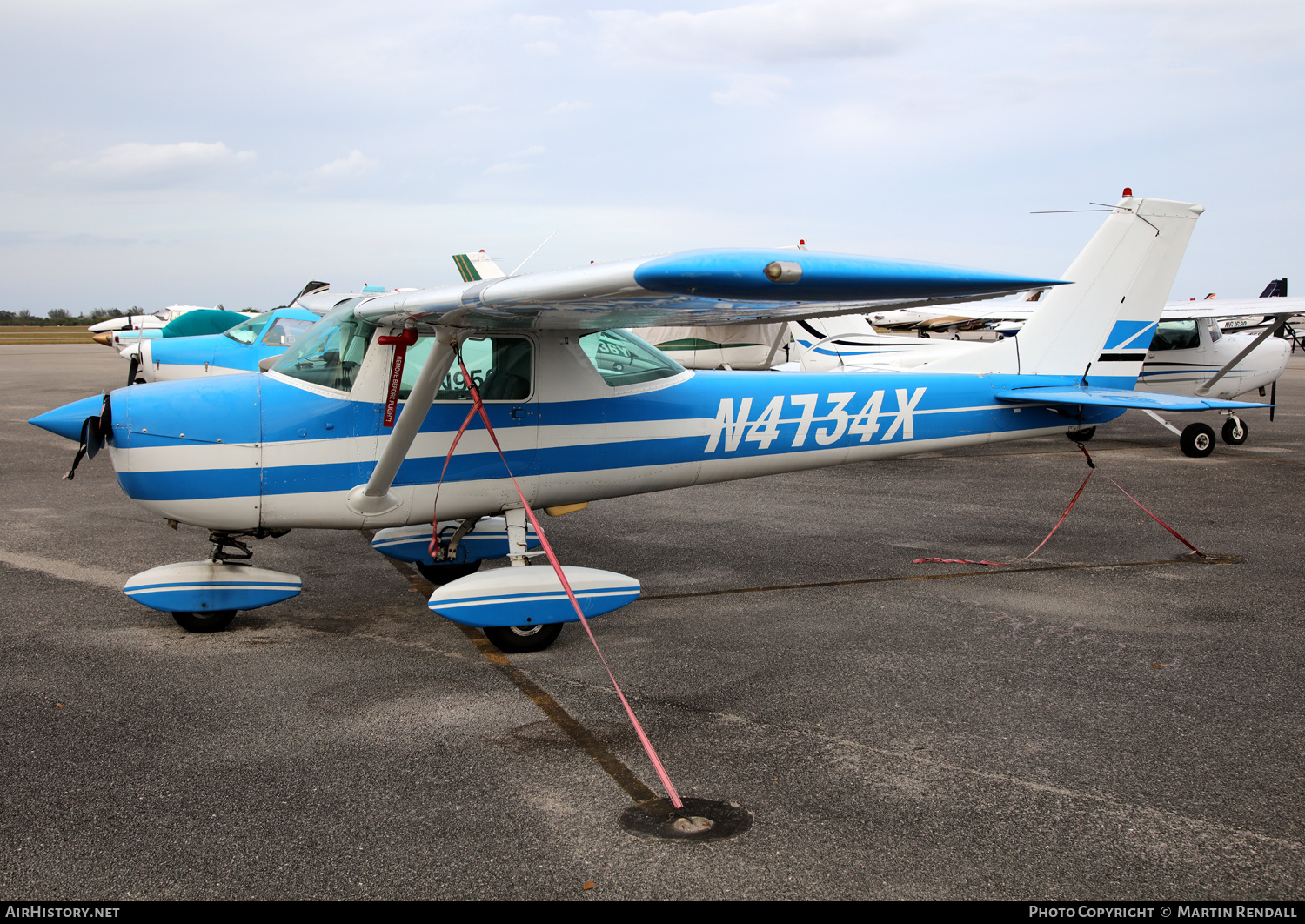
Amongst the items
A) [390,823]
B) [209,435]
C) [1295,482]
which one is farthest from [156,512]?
[1295,482]

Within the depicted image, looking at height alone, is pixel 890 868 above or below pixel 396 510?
below

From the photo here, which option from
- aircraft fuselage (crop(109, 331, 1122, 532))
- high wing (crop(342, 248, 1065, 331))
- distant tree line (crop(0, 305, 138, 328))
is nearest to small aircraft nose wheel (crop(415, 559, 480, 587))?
aircraft fuselage (crop(109, 331, 1122, 532))

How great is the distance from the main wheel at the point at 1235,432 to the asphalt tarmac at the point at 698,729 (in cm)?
760

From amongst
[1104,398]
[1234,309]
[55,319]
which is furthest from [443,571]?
[55,319]

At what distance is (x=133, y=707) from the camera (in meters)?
4.30

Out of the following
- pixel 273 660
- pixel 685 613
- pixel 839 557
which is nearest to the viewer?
pixel 273 660

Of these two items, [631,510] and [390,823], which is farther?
[631,510]

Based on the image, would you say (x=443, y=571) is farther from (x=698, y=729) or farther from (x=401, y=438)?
(x=698, y=729)

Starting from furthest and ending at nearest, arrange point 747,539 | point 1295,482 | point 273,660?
point 1295,482 < point 747,539 < point 273,660

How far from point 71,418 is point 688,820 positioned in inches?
160

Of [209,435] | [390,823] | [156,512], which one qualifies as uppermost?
[209,435]

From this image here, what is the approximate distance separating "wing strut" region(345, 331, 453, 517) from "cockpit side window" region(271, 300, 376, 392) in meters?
0.39

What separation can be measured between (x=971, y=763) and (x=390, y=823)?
7.51ft

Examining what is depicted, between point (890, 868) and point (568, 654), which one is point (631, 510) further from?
point (890, 868)
